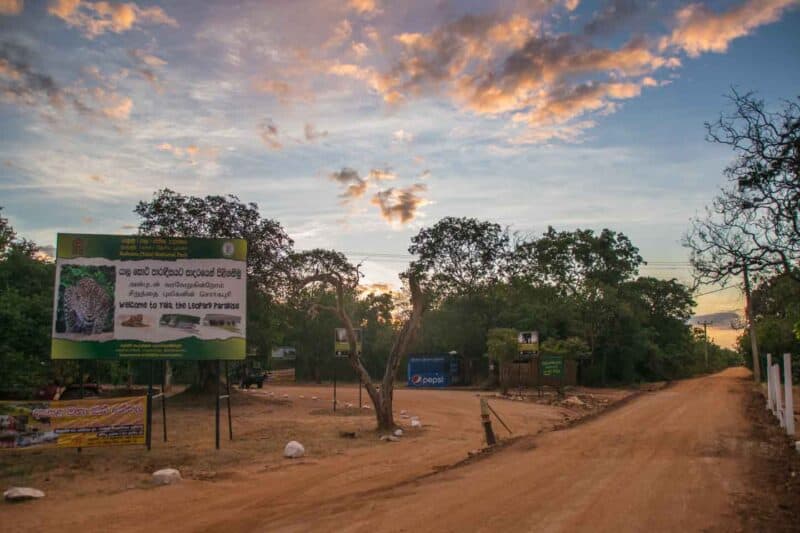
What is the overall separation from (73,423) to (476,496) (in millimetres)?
10055

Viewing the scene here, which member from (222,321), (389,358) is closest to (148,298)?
(222,321)

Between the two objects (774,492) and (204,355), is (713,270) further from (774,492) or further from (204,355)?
(204,355)

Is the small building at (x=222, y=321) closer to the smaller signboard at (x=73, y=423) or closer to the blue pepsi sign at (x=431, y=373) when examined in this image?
the smaller signboard at (x=73, y=423)

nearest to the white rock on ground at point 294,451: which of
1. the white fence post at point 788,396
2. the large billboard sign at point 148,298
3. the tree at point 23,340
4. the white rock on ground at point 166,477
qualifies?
the large billboard sign at point 148,298

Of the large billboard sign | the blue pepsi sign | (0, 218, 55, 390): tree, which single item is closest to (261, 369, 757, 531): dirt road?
the large billboard sign

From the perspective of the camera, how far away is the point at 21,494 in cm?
1096

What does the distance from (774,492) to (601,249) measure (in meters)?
51.6

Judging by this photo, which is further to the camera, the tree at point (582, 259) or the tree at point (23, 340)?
the tree at point (582, 259)

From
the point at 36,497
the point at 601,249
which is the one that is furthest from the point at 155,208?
the point at 601,249

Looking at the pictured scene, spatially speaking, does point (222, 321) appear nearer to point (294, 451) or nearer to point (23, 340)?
point (294, 451)

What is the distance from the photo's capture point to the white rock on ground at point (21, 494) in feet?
35.7

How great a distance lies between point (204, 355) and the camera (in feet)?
55.6

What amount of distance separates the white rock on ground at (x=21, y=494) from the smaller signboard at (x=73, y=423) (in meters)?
2.93

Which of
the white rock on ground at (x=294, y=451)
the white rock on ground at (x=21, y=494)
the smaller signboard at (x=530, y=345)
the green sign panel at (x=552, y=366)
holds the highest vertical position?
the smaller signboard at (x=530, y=345)
